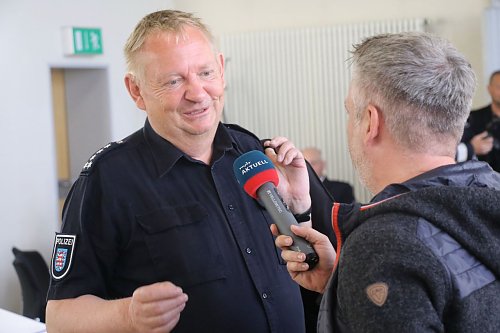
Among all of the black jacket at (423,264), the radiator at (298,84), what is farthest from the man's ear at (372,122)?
the radiator at (298,84)

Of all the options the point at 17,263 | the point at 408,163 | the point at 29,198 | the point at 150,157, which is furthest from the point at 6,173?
the point at 408,163

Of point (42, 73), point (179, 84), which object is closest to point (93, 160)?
point (179, 84)

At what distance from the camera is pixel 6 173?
589 cm

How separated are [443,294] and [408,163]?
28 centimetres

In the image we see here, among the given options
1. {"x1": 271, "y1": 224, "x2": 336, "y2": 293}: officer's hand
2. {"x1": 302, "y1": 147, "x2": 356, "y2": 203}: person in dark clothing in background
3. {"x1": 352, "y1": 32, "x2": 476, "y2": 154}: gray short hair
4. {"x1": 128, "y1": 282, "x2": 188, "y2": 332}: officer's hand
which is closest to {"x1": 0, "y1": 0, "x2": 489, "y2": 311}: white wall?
{"x1": 302, "y1": 147, "x2": 356, "y2": 203}: person in dark clothing in background

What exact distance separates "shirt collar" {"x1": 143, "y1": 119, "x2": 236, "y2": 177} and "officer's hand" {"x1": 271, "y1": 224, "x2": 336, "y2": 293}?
53 cm

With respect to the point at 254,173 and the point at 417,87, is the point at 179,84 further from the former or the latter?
the point at 417,87

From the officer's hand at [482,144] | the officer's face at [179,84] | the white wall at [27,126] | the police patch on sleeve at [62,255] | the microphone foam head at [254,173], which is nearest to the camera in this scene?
Answer: the microphone foam head at [254,173]

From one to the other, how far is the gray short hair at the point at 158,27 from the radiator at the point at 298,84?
4.80 metres

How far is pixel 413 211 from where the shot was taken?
1.20 meters

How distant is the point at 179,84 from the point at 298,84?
5243 millimetres

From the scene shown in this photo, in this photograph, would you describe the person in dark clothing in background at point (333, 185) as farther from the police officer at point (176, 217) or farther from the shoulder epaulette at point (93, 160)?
the shoulder epaulette at point (93, 160)

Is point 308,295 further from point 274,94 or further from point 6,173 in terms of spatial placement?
point 274,94

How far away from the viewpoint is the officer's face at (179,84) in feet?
6.41
